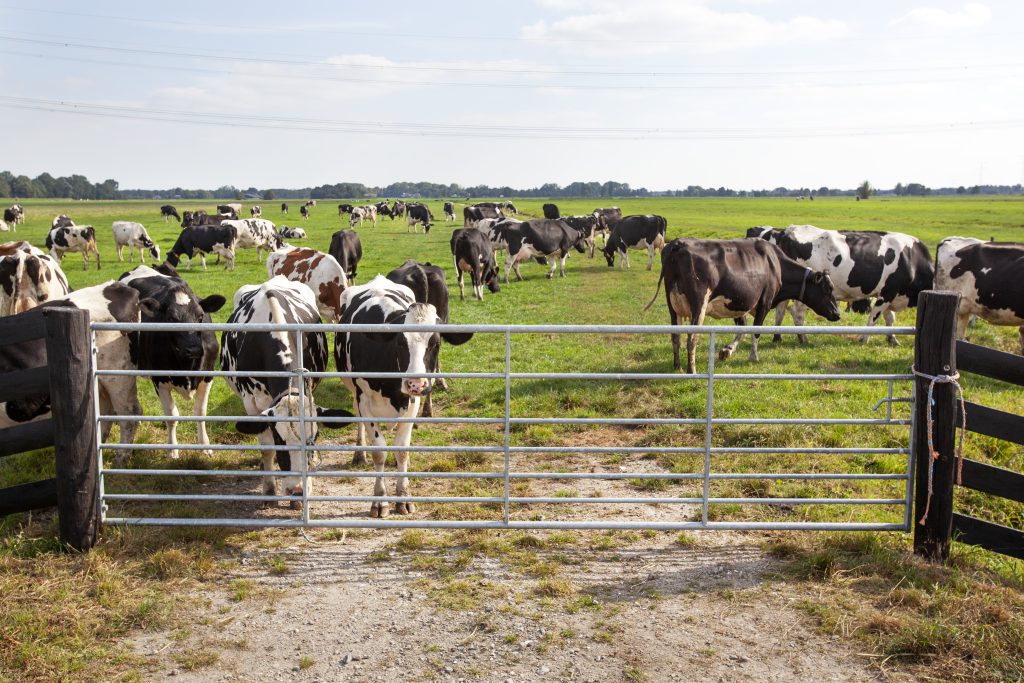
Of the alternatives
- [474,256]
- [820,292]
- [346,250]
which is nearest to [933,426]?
[820,292]

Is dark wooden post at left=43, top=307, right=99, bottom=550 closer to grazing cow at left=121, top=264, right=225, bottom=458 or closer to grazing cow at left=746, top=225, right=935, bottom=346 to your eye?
grazing cow at left=121, top=264, right=225, bottom=458

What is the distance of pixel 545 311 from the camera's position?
18375 millimetres

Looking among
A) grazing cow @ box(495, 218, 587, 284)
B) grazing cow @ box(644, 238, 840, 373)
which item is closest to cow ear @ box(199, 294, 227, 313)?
grazing cow @ box(644, 238, 840, 373)

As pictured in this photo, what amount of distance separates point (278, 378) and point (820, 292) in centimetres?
1033

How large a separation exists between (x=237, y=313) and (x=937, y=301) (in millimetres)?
6643

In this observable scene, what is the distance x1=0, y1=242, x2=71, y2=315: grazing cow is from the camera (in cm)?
1127

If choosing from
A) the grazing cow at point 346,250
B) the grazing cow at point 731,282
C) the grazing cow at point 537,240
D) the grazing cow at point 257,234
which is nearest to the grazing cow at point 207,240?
the grazing cow at point 257,234

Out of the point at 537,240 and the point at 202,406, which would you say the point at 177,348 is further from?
the point at 537,240

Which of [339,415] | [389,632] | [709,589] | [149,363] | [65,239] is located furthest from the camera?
[65,239]

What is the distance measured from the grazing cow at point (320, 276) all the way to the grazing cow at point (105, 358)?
18.2ft

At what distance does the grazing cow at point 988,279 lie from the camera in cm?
1205

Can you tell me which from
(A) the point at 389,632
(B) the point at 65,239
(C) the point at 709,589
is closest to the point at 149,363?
(A) the point at 389,632

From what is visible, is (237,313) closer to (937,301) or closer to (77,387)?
(77,387)

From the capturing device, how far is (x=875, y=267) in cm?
1463
